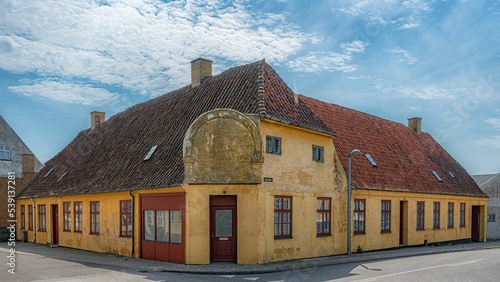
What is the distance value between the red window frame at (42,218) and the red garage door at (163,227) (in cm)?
1166

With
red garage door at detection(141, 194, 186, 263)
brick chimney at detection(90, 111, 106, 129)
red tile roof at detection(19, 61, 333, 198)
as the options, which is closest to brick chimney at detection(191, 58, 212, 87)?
red tile roof at detection(19, 61, 333, 198)

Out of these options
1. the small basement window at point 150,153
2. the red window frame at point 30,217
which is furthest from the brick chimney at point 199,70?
the red window frame at point 30,217

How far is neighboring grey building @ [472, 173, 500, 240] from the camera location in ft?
115

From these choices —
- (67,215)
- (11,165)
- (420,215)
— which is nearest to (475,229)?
(420,215)

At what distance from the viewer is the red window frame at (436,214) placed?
27.7m

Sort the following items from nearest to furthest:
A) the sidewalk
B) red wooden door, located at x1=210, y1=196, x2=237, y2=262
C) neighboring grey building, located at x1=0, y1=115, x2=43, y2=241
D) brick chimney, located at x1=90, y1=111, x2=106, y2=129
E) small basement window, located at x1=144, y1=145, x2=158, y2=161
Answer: the sidewalk → red wooden door, located at x1=210, y1=196, x2=237, y2=262 → small basement window, located at x1=144, y1=145, x2=158, y2=161 → brick chimney, located at x1=90, y1=111, x2=106, y2=129 → neighboring grey building, located at x1=0, y1=115, x2=43, y2=241

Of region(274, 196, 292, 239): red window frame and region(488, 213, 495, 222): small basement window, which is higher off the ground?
region(274, 196, 292, 239): red window frame

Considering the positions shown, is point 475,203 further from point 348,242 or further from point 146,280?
point 146,280

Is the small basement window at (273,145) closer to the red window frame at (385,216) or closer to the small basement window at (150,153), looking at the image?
the small basement window at (150,153)

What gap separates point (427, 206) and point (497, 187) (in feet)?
42.4

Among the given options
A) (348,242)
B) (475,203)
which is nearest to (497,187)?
(475,203)

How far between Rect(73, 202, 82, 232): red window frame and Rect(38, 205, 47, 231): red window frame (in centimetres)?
449

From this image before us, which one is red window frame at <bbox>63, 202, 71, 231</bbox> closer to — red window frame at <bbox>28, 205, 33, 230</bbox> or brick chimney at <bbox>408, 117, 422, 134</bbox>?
red window frame at <bbox>28, 205, 33, 230</bbox>

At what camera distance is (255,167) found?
17.0 metres
